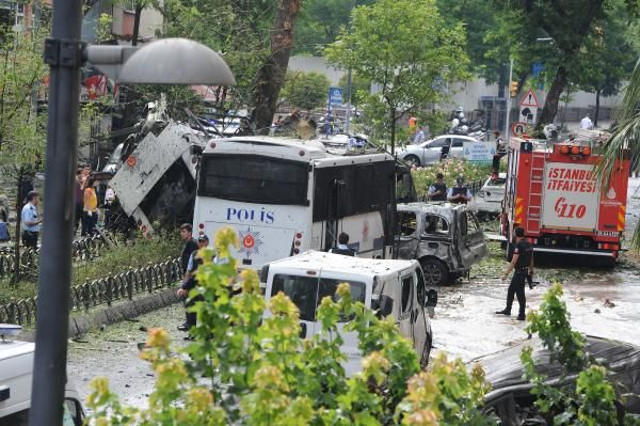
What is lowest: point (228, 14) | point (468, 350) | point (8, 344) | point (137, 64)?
point (468, 350)

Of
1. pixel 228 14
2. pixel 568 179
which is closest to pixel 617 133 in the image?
pixel 568 179

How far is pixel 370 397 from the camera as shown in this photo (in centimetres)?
569

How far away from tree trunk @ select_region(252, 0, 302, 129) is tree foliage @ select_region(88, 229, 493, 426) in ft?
74.5

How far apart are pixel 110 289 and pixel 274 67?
11.1 m

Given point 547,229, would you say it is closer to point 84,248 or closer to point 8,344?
point 84,248

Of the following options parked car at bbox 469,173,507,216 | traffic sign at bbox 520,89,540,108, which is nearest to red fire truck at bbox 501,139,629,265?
parked car at bbox 469,173,507,216

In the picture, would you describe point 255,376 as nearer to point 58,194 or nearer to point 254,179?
point 58,194

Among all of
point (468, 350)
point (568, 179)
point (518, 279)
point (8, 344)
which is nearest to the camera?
point (8, 344)

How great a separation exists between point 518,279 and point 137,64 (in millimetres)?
15585

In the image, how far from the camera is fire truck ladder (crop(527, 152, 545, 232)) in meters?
27.1

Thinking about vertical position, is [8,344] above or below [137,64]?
below

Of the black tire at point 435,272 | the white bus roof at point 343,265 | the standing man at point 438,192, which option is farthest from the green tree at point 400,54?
the white bus roof at point 343,265

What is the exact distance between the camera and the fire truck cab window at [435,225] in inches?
953

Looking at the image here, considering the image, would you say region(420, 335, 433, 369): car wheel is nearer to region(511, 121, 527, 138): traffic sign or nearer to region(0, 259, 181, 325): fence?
region(0, 259, 181, 325): fence
